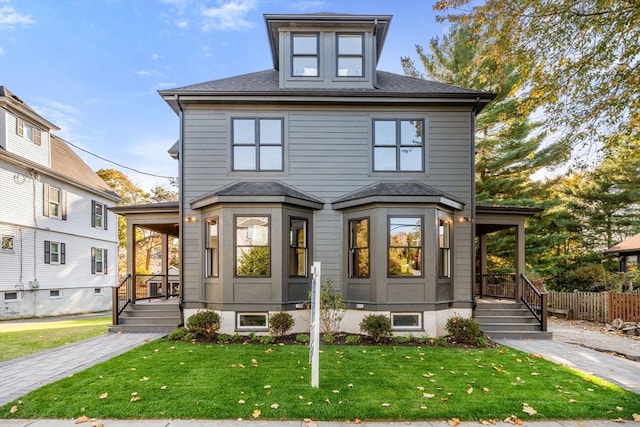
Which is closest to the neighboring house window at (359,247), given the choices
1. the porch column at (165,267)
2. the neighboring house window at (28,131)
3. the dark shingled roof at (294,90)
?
the dark shingled roof at (294,90)

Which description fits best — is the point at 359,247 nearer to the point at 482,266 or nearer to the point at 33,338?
the point at 482,266

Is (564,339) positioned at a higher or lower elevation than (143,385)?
lower

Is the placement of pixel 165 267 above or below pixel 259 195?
below

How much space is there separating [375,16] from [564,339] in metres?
10.6

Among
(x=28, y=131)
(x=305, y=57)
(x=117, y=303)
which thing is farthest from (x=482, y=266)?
(x=28, y=131)

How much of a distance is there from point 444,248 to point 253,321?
5.77m

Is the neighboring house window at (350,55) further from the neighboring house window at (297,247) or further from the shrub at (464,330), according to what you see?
the shrub at (464,330)

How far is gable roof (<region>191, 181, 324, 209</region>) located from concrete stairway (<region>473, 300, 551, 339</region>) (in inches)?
227

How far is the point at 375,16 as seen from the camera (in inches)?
388

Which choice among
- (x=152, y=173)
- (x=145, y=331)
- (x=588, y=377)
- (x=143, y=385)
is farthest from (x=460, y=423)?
(x=152, y=173)

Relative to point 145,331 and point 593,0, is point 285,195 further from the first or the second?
point 593,0

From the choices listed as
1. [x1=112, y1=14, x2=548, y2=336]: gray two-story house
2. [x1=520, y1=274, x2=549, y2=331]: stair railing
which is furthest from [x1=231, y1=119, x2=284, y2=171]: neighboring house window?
[x1=520, y1=274, x2=549, y2=331]: stair railing

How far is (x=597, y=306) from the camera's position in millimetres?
11555

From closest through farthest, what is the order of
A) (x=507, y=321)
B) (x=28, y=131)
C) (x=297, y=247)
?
Answer: (x=297, y=247), (x=507, y=321), (x=28, y=131)
